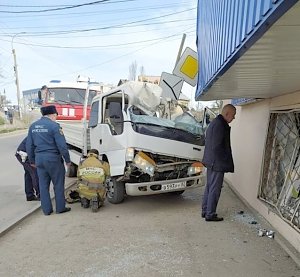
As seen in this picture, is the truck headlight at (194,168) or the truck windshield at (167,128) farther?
the truck headlight at (194,168)

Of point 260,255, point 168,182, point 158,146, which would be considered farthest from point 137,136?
point 260,255

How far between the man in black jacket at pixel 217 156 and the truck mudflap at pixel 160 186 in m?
0.86

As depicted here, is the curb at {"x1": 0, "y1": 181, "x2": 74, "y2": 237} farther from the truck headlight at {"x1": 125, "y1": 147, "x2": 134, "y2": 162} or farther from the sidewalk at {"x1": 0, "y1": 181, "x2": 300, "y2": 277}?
the truck headlight at {"x1": 125, "y1": 147, "x2": 134, "y2": 162}

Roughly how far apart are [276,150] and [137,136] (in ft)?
8.05

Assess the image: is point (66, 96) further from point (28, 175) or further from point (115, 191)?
point (115, 191)

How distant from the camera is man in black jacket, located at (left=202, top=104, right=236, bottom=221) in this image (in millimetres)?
6188

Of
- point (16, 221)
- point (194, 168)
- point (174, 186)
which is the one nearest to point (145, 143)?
point (174, 186)

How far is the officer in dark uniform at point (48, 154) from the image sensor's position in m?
6.54

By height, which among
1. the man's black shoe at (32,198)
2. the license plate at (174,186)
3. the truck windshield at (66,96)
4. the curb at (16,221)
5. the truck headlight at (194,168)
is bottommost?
the man's black shoe at (32,198)

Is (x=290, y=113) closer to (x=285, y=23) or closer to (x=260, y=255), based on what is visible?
(x=260, y=255)

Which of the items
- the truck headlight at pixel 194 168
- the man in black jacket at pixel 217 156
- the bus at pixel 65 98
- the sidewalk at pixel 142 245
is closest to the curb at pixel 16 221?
the sidewalk at pixel 142 245

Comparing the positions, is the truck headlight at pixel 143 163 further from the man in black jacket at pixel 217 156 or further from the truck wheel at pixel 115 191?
the man in black jacket at pixel 217 156

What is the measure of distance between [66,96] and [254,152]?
8.23m

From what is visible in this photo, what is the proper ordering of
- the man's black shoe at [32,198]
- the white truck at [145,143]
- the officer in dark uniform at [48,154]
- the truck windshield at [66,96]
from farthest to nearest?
the truck windshield at [66,96] → the man's black shoe at [32,198] → the white truck at [145,143] → the officer in dark uniform at [48,154]
